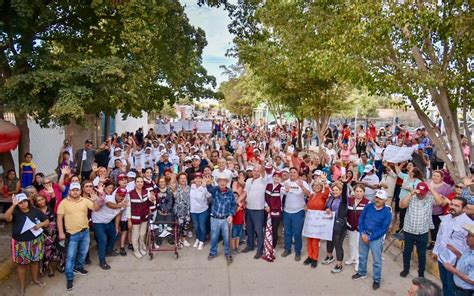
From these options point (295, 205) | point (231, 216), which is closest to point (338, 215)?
point (295, 205)

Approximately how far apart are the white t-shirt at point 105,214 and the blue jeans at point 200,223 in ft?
5.37

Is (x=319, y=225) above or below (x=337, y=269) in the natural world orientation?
above

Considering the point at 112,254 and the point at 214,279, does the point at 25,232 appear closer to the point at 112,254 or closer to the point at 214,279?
the point at 112,254

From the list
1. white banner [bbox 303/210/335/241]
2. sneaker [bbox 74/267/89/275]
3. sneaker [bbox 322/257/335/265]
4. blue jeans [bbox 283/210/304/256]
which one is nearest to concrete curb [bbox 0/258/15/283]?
sneaker [bbox 74/267/89/275]

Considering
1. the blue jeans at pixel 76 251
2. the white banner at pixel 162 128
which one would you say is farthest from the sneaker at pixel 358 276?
the white banner at pixel 162 128

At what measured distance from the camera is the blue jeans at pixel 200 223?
790 cm

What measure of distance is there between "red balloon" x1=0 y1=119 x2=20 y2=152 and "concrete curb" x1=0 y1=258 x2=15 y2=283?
2433 mm

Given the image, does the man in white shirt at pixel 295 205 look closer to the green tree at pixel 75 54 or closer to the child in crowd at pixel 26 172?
the green tree at pixel 75 54

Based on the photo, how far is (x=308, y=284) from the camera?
646 cm

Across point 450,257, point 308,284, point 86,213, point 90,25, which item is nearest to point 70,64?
point 90,25

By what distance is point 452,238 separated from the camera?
525 centimetres

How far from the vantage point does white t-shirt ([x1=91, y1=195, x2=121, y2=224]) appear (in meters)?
6.91

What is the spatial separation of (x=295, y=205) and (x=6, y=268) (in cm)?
514

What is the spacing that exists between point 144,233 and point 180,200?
3.04 feet
